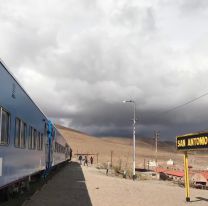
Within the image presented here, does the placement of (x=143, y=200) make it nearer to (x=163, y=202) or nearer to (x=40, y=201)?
(x=163, y=202)

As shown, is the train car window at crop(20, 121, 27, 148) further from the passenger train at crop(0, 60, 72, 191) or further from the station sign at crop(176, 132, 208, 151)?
the station sign at crop(176, 132, 208, 151)

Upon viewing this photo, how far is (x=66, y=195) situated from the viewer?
19969 millimetres

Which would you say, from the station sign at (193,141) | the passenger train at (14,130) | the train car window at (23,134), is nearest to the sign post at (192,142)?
the station sign at (193,141)

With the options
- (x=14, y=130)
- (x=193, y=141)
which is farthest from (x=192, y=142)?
(x=14, y=130)

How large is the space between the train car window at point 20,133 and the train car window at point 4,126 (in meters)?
1.24

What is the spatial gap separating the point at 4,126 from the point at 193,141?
10.8m

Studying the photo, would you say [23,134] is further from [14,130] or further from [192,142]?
[192,142]

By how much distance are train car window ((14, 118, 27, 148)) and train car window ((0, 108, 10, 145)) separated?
124 centimetres

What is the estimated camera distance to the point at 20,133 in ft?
40.3

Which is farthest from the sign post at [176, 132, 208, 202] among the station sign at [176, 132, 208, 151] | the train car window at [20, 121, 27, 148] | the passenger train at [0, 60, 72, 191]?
the train car window at [20, 121, 27, 148]

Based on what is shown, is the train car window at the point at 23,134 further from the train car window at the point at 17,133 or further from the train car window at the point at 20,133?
the train car window at the point at 17,133

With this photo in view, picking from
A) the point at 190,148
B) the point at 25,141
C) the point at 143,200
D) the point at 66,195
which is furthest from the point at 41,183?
the point at 25,141

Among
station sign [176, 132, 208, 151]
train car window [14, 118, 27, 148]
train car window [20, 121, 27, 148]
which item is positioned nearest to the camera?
train car window [14, 118, 27, 148]

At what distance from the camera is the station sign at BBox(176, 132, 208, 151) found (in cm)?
1774
